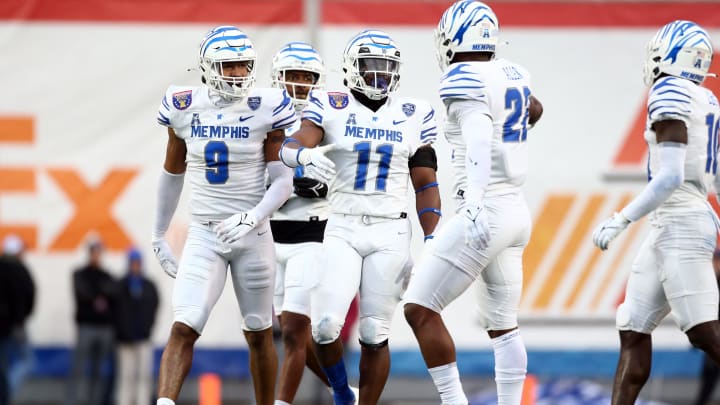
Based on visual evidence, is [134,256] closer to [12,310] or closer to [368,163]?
[12,310]

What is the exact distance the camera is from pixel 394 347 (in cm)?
1391

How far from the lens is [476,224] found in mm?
6434

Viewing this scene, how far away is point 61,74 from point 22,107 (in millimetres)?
545

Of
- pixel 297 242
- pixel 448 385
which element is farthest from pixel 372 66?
pixel 448 385

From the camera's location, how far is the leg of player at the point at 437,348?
678 centimetres

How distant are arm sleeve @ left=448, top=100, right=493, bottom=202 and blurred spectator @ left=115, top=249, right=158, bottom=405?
7.54 metres

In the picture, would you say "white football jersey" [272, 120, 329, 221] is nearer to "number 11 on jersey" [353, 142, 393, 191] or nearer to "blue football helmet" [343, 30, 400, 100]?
"number 11 on jersey" [353, 142, 393, 191]

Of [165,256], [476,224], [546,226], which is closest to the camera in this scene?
[476,224]

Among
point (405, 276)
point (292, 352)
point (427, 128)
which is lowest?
point (292, 352)

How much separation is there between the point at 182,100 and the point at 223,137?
0.31 meters

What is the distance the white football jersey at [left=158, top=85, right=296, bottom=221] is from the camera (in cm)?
716

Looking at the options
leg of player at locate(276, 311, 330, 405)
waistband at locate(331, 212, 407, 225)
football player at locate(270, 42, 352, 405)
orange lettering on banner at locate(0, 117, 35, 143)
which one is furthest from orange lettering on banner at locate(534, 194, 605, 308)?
waistband at locate(331, 212, 407, 225)

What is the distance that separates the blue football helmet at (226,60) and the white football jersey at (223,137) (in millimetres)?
60

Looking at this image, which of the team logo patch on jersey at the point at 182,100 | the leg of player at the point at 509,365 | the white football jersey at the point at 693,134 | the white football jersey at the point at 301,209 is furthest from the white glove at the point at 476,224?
the white football jersey at the point at 301,209
